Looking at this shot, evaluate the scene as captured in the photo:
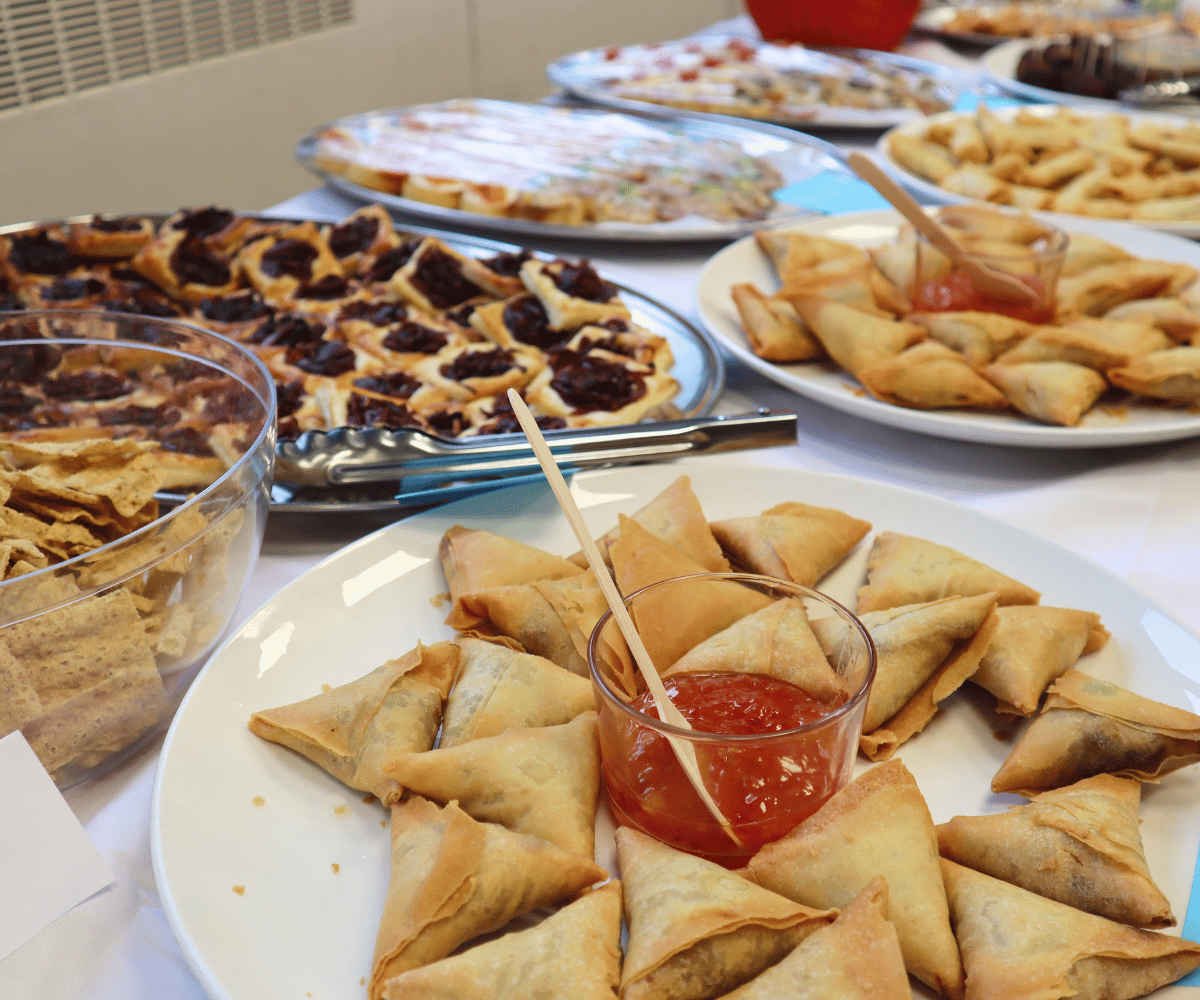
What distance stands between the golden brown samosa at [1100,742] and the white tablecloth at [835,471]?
0.36m

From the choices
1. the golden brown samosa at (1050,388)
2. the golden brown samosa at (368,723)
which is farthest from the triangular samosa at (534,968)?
the golden brown samosa at (1050,388)

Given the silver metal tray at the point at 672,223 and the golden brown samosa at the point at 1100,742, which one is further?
the silver metal tray at the point at 672,223

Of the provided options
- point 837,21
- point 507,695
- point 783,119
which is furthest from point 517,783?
point 837,21

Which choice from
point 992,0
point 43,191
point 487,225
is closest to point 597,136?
point 487,225

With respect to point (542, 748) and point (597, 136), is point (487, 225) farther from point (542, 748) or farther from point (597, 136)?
point (542, 748)

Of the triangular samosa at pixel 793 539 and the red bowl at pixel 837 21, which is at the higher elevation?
the red bowl at pixel 837 21

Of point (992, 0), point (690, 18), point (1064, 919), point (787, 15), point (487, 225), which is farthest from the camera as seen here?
point (690, 18)

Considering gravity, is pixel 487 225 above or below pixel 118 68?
below

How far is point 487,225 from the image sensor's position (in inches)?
118

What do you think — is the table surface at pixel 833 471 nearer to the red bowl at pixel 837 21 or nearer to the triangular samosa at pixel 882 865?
the triangular samosa at pixel 882 865

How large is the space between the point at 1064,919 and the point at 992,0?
681 cm

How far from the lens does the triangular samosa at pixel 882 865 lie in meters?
1.01

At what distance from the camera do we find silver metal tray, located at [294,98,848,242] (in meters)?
2.86

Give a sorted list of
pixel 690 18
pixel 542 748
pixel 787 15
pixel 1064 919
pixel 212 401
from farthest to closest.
→ pixel 690 18, pixel 787 15, pixel 212 401, pixel 542 748, pixel 1064 919
